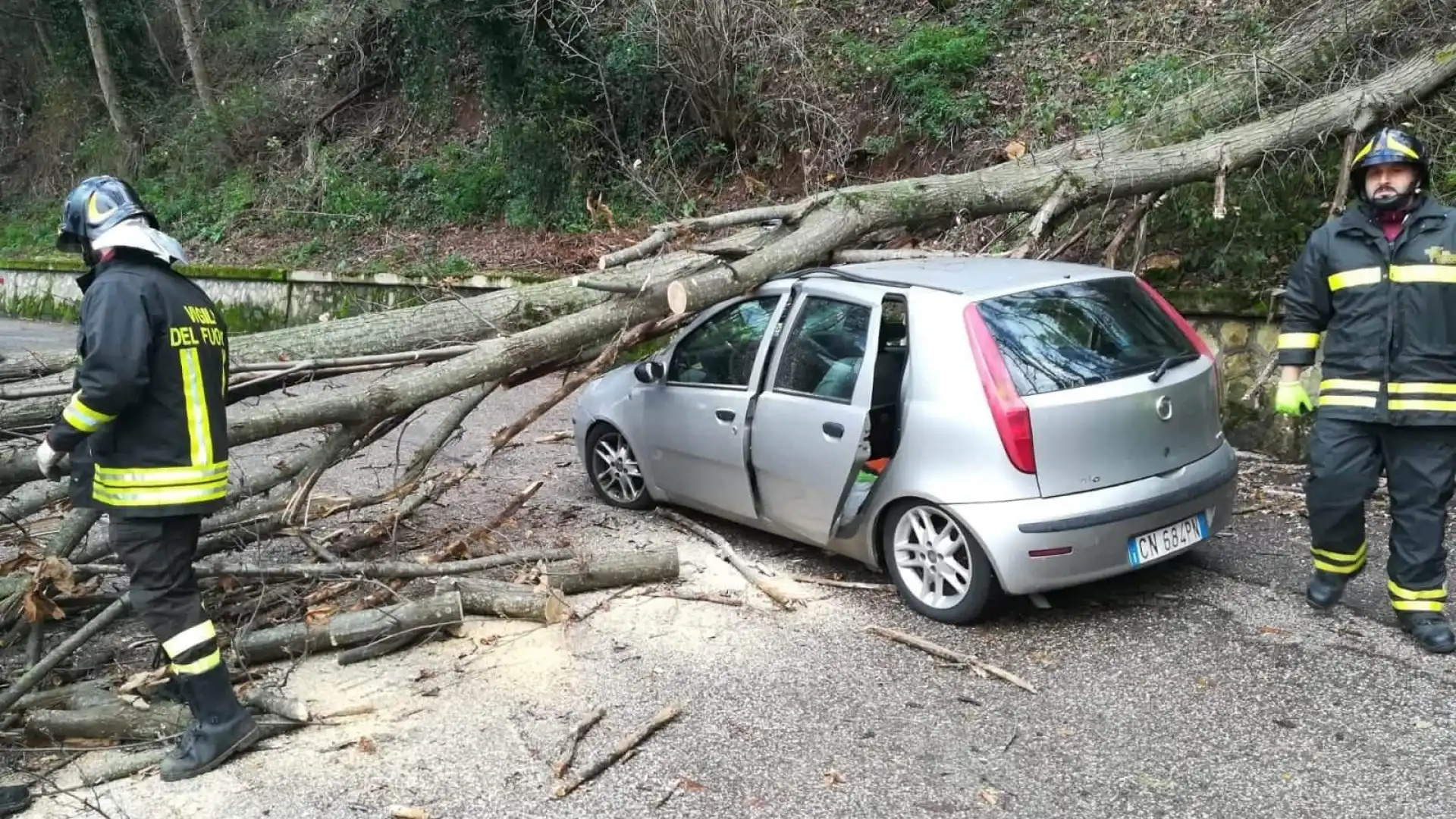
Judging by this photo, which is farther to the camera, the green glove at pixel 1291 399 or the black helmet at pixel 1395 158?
the green glove at pixel 1291 399

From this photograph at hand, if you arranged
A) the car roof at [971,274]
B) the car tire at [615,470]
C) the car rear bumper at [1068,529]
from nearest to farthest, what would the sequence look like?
1. the car rear bumper at [1068,529]
2. the car roof at [971,274]
3. the car tire at [615,470]

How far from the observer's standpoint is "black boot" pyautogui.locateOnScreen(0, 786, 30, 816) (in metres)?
3.41

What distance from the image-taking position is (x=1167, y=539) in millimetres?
4367

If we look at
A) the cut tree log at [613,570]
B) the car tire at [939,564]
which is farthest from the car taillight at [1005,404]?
the cut tree log at [613,570]

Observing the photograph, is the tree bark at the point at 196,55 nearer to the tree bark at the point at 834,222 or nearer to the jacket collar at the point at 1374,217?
the tree bark at the point at 834,222

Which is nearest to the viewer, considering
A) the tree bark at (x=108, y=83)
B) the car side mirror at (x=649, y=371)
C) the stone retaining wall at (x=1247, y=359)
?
the car side mirror at (x=649, y=371)

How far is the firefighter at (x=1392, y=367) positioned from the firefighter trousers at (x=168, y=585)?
4.34 metres

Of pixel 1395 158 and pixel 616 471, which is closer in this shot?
pixel 1395 158

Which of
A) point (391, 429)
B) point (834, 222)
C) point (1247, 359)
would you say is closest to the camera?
point (391, 429)

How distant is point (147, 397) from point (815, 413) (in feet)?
8.94

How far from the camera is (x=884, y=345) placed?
→ 4832 millimetres

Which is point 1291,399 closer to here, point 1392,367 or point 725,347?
point 1392,367

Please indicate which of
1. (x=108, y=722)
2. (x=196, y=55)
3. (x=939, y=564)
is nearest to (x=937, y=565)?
(x=939, y=564)

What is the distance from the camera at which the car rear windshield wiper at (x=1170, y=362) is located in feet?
14.2
